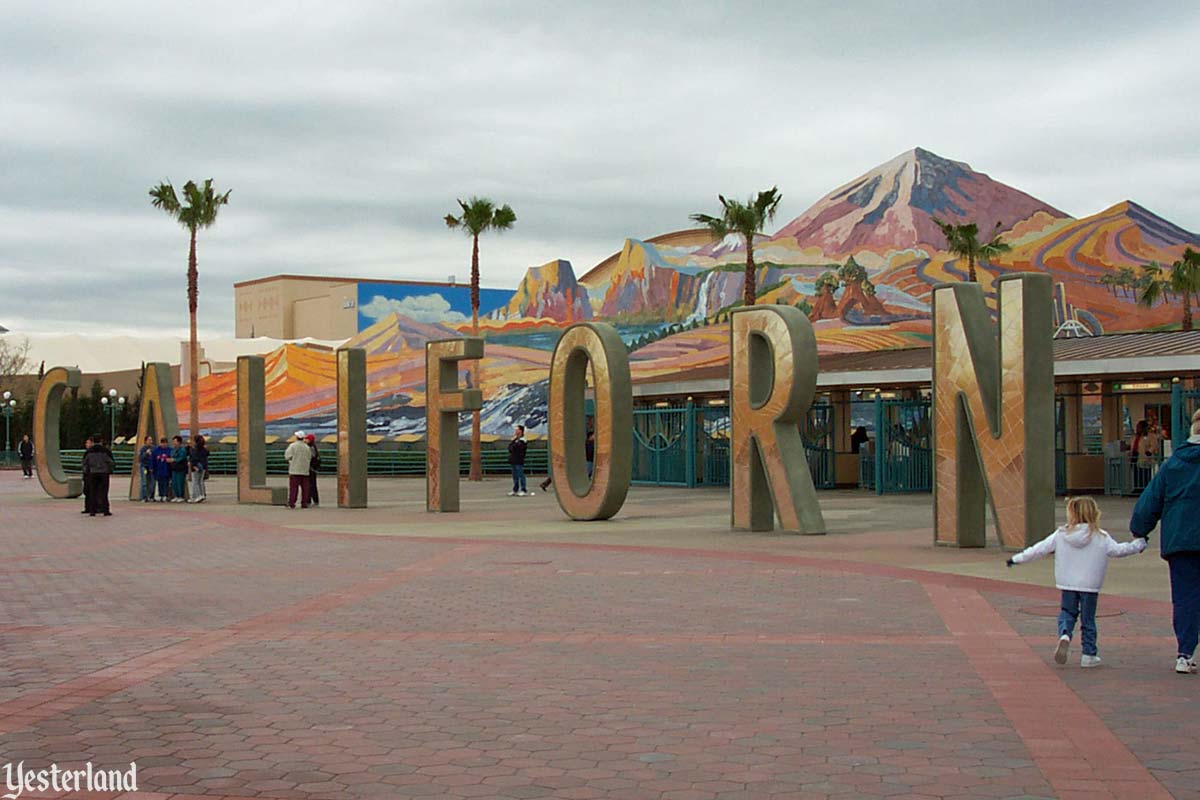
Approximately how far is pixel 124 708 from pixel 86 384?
8822 cm

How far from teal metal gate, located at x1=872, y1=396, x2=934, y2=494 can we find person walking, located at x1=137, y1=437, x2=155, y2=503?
16.2 meters

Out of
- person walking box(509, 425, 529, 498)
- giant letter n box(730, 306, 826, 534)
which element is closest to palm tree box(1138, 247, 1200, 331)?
person walking box(509, 425, 529, 498)

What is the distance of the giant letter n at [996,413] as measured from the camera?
53.9 ft

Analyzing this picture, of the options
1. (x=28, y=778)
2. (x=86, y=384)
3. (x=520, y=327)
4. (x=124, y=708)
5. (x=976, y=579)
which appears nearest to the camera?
(x=28, y=778)

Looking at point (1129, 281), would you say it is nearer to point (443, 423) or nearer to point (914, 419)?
point (914, 419)

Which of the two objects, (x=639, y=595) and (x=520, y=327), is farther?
(x=520, y=327)

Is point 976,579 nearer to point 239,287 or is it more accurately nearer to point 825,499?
point 825,499

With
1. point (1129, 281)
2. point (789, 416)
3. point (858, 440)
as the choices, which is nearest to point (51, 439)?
point (858, 440)

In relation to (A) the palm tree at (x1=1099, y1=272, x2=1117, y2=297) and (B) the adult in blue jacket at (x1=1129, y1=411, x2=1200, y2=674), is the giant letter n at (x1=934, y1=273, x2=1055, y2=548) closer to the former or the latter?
(B) the adult in blue jacket at (x1=1129, y1=411, x2=1200, y2=674)

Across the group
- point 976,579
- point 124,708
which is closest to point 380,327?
point 976,579

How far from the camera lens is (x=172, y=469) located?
2977 cm

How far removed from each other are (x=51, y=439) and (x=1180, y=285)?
39328 mm

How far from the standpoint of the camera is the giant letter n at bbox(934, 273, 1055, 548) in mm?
16438

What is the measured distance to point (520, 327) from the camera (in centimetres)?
6562
